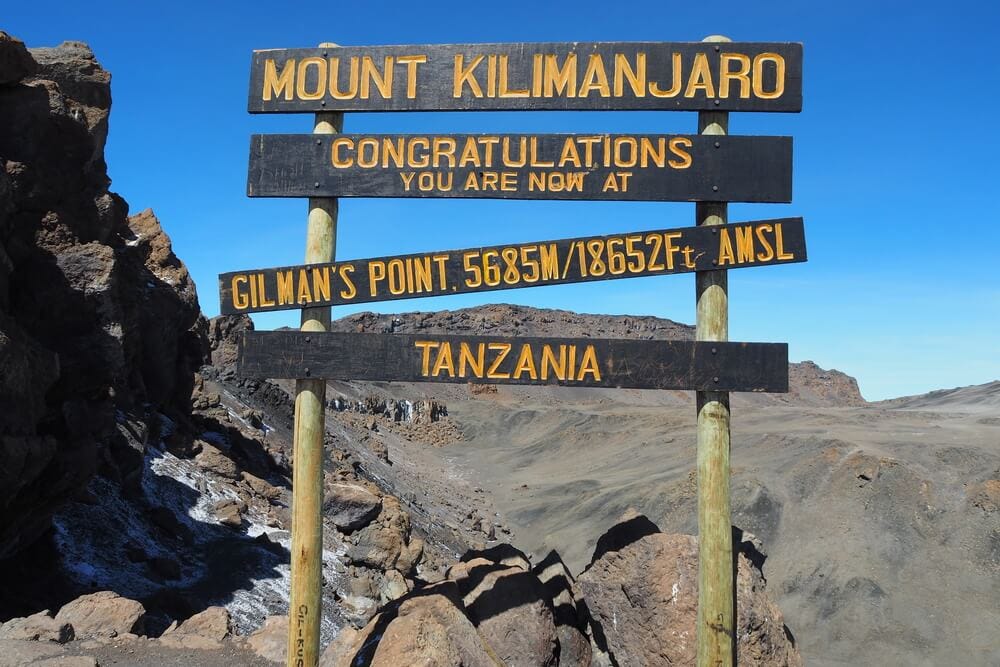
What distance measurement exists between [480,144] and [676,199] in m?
1.48

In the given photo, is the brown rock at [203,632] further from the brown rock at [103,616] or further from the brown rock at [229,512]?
the brown rock at [229,512]

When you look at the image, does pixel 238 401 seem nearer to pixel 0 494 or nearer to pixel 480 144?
pixel 0 494

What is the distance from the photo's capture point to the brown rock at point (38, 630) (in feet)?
22.8

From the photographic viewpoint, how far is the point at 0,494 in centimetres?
902

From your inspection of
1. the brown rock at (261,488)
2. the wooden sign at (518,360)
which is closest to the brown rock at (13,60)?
the wooden sign at (518,360)

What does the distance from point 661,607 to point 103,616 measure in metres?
5.87

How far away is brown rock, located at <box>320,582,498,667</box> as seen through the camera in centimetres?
519

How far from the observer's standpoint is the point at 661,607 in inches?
235

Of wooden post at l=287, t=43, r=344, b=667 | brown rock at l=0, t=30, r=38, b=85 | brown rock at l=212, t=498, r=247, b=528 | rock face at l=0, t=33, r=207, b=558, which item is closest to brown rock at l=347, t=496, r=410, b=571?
brown rock at l=212, t=498, r=247, b=528

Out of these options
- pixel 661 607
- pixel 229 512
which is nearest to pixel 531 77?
pixel 661 607

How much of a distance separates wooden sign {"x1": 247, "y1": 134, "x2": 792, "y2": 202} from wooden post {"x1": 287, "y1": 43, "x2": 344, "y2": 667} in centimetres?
20

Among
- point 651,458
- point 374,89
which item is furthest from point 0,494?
point 651,458

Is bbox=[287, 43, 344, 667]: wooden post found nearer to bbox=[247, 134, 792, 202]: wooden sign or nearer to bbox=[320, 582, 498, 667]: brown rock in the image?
bbox=[247, 134, 792, 202]: wooden sign

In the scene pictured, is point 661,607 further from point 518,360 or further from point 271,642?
point 271,642
